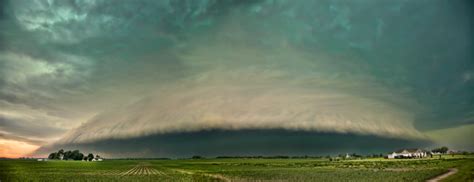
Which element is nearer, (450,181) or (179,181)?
(450,181)

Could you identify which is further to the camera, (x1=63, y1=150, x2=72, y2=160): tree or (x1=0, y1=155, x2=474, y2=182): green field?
(x1=63, y1=150, x2=72, y2=160): tree

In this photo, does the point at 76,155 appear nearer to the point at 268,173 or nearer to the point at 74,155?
the point at 74,155

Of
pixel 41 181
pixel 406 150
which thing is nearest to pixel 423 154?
pixel 406 150

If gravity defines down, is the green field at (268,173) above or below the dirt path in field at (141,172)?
above

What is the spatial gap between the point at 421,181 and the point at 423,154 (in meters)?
93.4

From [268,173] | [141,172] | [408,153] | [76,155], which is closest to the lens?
[268,173]

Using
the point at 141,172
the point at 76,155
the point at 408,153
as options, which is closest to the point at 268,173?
the point at 141,172

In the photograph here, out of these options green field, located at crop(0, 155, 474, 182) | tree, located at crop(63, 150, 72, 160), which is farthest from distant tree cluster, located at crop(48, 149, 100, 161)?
green field, located at crop(0, 155, 474, 182)

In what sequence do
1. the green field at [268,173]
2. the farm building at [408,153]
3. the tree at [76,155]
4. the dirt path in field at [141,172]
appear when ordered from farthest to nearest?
the tree at [76,155] < the farm building at [408,153] < the dirt path in field at [141,172] < the green field at [268,173]

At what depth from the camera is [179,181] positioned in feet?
107

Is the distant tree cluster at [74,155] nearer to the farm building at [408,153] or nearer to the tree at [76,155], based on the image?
the tree at [76,155]

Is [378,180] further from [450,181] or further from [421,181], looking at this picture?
[450,181]

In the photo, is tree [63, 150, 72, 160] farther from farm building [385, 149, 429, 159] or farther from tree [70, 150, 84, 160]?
farm building [385, 149, 429, 159]

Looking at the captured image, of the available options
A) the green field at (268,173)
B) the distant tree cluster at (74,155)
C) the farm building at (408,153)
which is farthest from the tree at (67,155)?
the farm building at (408,153)
